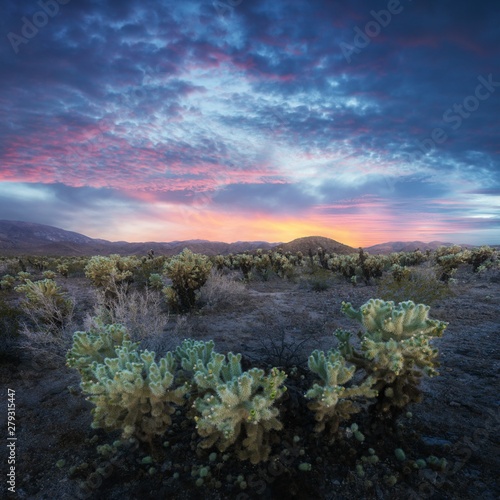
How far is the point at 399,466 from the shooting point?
3154mm

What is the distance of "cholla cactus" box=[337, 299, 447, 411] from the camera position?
3.13 m

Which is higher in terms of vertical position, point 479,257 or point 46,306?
point 479,257

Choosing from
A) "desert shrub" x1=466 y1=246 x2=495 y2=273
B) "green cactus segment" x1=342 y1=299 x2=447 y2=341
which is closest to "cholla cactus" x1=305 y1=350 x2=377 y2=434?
"green cactus segment" x1=342 y1=299 x2=447 y2=341

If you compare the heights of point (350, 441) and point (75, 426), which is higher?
point (350, 441)

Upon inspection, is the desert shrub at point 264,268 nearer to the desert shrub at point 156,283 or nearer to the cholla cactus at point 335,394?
the desert shrub at point 156,283

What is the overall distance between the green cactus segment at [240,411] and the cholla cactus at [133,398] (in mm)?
381

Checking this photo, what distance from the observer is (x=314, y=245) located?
50469mm

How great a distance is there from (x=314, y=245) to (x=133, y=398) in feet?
161

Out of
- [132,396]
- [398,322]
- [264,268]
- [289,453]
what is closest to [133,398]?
[132,396]

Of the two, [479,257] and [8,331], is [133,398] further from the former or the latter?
[479,257]

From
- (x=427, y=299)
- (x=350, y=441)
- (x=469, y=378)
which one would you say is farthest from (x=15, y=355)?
(x=427, y=299)

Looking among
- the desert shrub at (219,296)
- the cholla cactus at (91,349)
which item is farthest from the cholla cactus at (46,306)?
the desert shrub at (219,296)

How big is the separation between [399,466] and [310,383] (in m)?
1.37

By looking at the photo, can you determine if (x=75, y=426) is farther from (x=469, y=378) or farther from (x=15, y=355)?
(x=469, y=378)
